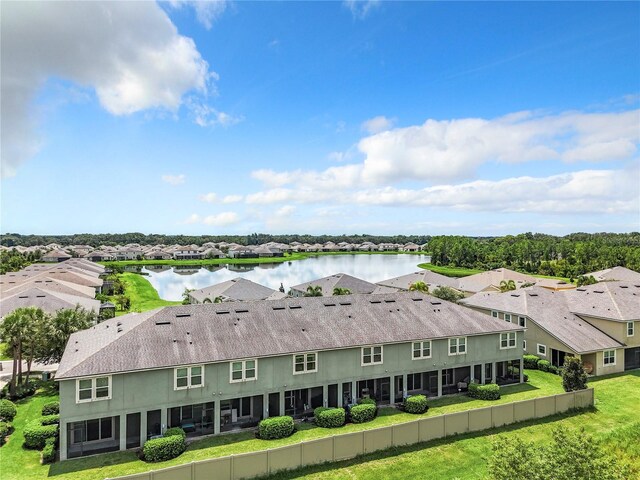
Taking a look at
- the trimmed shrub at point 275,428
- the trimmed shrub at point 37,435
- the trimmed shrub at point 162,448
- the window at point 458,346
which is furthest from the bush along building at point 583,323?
the trimmed shrub at point 37,435

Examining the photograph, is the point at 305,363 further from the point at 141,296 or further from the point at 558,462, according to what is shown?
the point at 141,296

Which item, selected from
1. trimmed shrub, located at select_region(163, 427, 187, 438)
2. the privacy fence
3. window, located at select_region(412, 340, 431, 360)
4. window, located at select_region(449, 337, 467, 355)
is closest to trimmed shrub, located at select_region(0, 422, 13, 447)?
trimmed shrub, located at select_region(163, 427, 187, 438)

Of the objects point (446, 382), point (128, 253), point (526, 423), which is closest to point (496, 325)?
point (446, 382)

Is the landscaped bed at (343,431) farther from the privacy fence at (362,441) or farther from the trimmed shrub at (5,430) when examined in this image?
the privacy fence at (362,441)

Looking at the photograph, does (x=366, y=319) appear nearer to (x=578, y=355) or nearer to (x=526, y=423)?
(x=526, y=423)

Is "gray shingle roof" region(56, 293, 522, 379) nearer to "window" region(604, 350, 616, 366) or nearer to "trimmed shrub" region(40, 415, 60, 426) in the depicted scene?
"trimmed shrub" region(40, 415, 60, 426)
